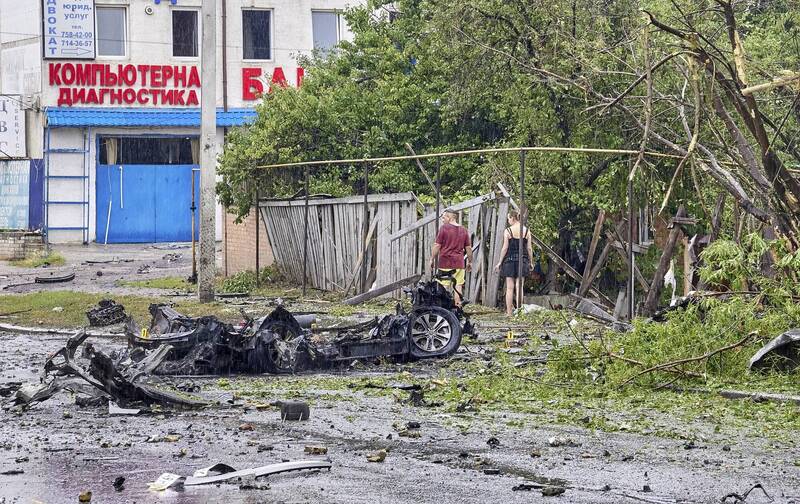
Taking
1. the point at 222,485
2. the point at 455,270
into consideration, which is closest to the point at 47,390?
the point at 222,485

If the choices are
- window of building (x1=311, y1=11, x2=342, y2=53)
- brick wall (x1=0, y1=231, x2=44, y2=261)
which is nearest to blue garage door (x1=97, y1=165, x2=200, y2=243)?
brick wall (x1=0, y1=231, x2=44, y2=261)

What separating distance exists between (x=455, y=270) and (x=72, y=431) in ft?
33.7

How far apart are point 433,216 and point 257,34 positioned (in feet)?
65.8

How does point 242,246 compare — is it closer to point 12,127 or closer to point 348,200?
point 348,200

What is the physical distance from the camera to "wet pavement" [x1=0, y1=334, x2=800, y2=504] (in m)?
7.02

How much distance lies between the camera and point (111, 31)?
38.3 m

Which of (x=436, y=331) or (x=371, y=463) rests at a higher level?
(x=436, y=331)

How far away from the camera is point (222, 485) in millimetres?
7266

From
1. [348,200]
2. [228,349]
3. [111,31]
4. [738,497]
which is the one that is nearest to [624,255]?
[348,200]

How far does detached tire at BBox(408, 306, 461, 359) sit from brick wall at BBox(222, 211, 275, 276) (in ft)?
40.8

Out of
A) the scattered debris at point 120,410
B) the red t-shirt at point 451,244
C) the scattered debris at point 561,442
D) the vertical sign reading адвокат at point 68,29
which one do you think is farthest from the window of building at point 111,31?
the scattered debris at point 561,442

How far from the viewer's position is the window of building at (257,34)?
39031mm

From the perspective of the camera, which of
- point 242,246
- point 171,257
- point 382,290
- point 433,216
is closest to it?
point 433,216

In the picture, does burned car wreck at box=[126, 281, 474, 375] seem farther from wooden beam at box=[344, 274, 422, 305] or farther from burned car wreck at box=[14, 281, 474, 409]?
wooden beam at box=[344, 274, 422, 305]
